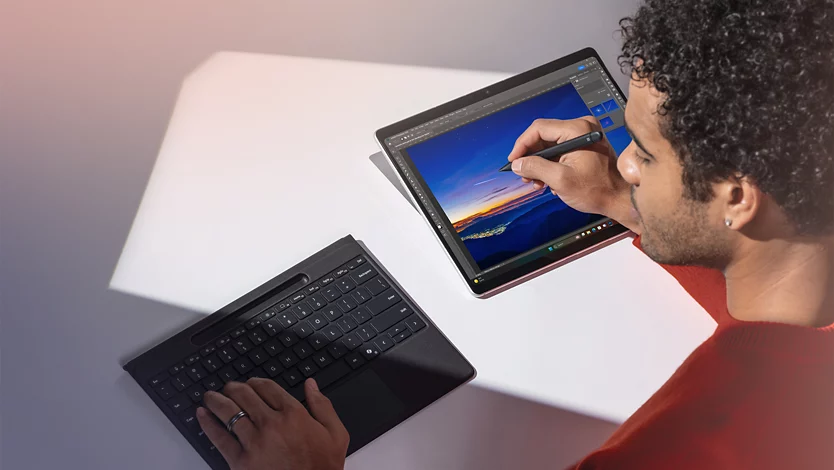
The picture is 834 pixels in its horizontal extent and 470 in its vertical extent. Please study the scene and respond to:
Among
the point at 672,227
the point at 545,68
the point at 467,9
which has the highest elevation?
the point at 467,9

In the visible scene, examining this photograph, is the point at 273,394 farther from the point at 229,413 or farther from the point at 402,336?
the point at 402,336

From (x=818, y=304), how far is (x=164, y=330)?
87 centimetres

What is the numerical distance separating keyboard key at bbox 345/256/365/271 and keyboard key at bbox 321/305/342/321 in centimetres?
7

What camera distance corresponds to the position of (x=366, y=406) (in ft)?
3.51

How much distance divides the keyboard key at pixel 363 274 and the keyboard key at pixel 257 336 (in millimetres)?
154

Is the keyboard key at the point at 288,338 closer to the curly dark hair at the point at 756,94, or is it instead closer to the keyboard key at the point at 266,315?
the keyboard key at the point at 266,315

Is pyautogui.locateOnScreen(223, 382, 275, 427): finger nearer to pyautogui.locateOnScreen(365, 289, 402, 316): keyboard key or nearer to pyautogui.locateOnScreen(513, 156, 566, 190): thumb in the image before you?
pyautogui.locateOnScreen(365, 289, 402, 316): keyboard key

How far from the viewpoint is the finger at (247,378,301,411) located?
104 centimetres

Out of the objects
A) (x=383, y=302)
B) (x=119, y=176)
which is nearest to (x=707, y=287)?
(x=383, y=302)

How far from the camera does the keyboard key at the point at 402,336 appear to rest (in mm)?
1121

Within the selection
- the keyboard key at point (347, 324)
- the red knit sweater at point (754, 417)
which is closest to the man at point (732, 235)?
the red knit sweater at point (754, 417)

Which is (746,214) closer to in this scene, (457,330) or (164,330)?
(457,330)

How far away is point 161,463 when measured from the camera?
1.03 metres

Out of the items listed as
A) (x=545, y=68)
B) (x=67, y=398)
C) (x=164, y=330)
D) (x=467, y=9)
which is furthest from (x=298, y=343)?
(x=467, y=9)
